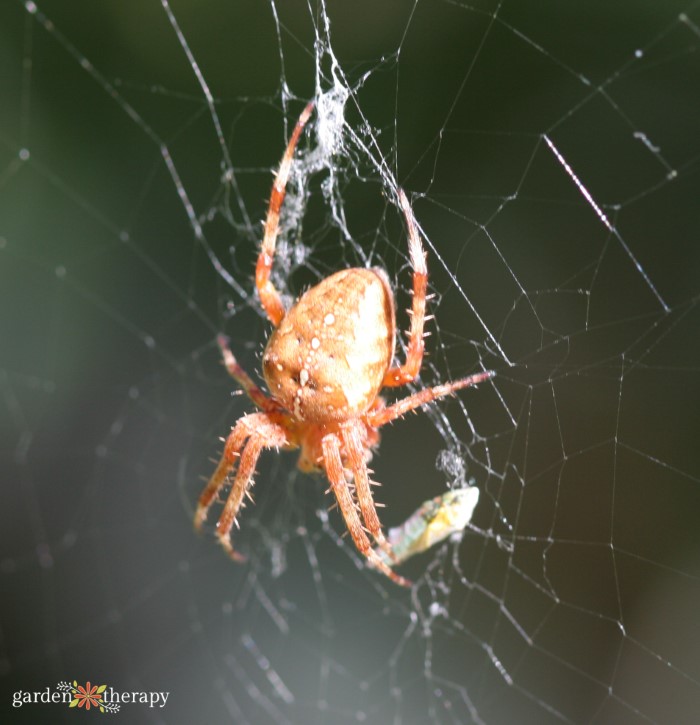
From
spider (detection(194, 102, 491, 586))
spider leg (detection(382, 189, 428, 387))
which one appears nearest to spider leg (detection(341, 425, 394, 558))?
spider (detection(194, 102, 491, 586))

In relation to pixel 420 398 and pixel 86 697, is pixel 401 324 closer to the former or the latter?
pixel 420 398

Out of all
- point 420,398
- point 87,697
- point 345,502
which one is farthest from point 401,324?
point 87,697

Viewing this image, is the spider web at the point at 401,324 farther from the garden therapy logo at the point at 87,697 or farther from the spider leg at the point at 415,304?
the spider leg at the point at 415,304

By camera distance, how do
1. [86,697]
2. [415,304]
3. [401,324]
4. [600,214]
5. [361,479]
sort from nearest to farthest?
[415,304] < [361,479] < [600,214] < [401,324] < [86,697]

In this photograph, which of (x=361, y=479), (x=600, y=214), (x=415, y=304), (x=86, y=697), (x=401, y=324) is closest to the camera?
(x=415, y=304)

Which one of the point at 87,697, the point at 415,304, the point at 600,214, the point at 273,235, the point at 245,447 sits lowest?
the point at 87,697

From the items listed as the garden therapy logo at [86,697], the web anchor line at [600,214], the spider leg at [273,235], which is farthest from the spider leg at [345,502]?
the garden therapy logo at [86,697]

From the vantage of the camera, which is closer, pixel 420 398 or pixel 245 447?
pixel 420 398

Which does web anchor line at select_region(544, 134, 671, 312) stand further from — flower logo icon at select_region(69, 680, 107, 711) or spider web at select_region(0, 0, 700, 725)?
flower logo icon at select_region(69, 680, 107, 711)

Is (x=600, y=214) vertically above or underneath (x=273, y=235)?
underneath
